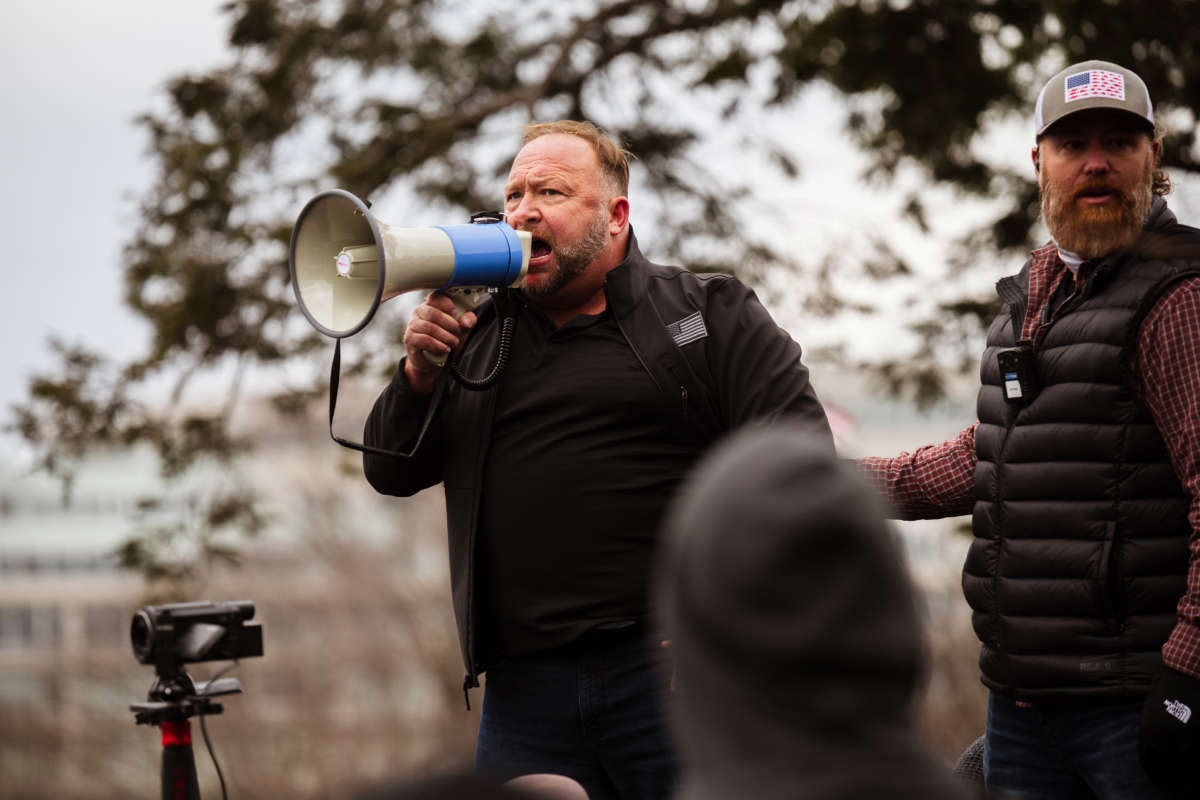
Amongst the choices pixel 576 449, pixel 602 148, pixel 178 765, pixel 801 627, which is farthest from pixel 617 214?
pixel 801 627

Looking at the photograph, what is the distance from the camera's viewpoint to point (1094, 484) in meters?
2.67

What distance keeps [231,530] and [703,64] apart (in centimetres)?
402

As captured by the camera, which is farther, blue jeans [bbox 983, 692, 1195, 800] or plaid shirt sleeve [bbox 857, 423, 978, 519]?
plaid shirt sleeve [bbox 857, 423, 978, 519]

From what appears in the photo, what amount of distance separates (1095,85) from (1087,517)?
833mm

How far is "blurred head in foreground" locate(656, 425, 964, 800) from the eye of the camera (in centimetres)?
115

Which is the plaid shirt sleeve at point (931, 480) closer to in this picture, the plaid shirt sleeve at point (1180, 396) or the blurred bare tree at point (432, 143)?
the plaid shirt sleeve at point (1180, 396)

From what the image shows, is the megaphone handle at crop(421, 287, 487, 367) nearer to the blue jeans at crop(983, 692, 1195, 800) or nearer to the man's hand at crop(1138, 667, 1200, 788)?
the blue jeans at crop(983, 692, 1195, 800)

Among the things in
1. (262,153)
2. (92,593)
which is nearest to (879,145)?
(262,153)

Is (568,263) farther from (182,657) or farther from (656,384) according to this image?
(182,657)

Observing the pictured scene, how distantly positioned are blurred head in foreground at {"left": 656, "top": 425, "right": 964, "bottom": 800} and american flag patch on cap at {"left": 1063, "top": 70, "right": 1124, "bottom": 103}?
1.88 m

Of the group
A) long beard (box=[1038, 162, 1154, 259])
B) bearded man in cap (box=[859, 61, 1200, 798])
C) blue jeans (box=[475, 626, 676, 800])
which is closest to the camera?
bearded man in cap (box=[859, 61, 1200, 798])

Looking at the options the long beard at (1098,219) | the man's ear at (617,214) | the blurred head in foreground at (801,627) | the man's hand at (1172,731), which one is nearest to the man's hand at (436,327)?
the man's ear at (617,214)

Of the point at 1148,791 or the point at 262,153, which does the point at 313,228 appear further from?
the point at 262,153

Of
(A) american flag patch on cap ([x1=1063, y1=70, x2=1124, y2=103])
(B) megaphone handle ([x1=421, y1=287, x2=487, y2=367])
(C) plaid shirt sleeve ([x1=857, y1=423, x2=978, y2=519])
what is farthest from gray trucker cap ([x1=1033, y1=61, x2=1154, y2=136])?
(B) megaphone handle ([x1=421, y1=287, x2=487, y2=367])
